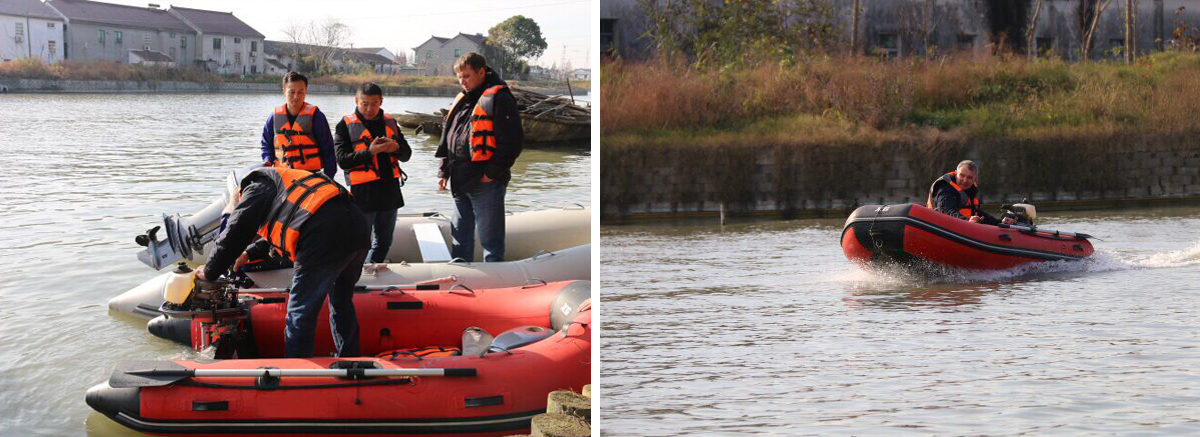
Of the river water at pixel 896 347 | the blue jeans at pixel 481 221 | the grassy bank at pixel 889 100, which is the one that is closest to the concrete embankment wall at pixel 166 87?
the grassy bank at pixel 889 100

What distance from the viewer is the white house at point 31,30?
54000mm

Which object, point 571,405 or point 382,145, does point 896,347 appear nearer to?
point 382,145

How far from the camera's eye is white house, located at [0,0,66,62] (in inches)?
2126

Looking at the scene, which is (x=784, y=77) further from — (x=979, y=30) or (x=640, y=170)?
(x=979, y=30)

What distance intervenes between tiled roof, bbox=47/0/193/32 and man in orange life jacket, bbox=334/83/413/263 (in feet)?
182

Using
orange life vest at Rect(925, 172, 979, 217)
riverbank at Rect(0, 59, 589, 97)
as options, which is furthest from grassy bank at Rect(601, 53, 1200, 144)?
riverbank at Rect(0, 59, 589, 97)

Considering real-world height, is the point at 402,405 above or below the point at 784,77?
below

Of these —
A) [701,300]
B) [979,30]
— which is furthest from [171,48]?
[701,300]

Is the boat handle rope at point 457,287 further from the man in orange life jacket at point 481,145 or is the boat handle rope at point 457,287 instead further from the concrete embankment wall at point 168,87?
the concrete embankment wall at point 168,87

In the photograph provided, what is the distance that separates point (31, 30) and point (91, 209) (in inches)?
1827

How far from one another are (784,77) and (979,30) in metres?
5.18

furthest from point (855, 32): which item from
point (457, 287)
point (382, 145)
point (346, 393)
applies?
point (346, 393)

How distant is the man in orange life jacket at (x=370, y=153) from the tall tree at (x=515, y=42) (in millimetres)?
28043

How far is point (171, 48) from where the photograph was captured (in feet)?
195
